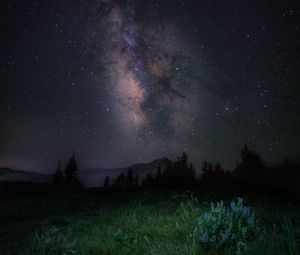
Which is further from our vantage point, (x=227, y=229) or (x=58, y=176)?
(x=58, y=176)

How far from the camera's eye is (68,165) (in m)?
79.9

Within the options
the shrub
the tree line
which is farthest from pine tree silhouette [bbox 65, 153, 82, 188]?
the shrub

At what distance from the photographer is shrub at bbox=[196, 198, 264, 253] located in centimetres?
438

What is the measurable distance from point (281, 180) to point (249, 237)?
7307 centimetres

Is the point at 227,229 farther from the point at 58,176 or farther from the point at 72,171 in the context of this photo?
the point at 58,176

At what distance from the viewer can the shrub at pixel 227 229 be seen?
14.4 feet

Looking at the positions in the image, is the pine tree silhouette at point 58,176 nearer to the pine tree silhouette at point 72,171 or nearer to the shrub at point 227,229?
the pine tree silhouette at point 72,171

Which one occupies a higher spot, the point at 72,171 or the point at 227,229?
the point at 72,171

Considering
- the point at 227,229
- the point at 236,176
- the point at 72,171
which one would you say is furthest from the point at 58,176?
the point at 227,229

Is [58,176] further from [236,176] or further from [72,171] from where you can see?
[236,176]

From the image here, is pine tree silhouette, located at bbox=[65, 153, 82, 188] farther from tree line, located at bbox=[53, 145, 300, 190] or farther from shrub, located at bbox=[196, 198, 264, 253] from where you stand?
shrub, located at bbox=[196, 198, 264, 253]

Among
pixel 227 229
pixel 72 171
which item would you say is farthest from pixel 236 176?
pixel 227 229

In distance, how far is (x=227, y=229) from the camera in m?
4.57

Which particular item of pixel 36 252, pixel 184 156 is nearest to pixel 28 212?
pixel 36 252
